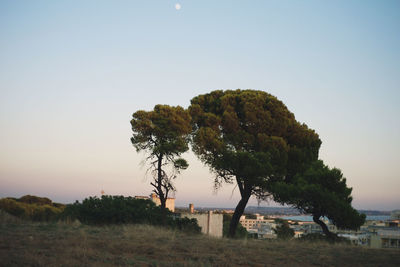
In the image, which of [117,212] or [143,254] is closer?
[143,254]

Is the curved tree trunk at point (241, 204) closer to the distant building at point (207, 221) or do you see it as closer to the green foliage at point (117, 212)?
the green foliage at point (117, 212)

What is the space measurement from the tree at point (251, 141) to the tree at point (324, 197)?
6.29 feet

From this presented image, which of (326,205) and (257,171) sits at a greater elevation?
(257,171)

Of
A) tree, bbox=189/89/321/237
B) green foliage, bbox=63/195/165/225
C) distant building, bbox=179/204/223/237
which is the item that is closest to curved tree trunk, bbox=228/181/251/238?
tree, bbox=189/89/321/237

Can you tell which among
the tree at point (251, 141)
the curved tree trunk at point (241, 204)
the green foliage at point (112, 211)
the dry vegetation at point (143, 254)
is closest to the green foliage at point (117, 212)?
the green foliage at point (112, 211)

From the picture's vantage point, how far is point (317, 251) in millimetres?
13000

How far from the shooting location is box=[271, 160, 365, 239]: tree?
20.4 m

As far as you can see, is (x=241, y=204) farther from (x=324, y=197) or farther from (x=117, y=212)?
(x=117, y=212)

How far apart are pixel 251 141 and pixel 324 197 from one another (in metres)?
5.80

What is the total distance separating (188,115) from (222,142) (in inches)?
132

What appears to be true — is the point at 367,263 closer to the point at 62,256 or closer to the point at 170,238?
the point at 170,238

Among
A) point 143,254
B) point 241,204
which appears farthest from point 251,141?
point 143,254

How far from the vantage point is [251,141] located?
23891 millimetres

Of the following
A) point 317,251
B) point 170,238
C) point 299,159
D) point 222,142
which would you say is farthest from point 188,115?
point 317,251
